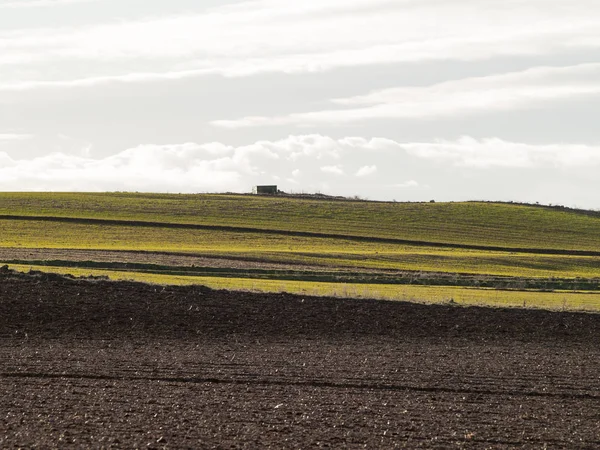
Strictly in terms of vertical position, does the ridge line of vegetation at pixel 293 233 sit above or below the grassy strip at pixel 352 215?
below

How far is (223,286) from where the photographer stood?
144ft

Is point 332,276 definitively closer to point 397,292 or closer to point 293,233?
point 397,292

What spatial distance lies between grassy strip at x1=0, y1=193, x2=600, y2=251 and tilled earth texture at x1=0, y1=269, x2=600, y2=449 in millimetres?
51634

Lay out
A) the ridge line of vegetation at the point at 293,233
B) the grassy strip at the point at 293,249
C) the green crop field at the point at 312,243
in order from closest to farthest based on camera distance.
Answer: the green crop field at the point at 312,243
the grassy strip at the point at 293,249
the ridge line of vegetation at the point at 293,233

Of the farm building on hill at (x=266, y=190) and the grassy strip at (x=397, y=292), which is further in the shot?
the farm building on hill at (x=266, y=190)

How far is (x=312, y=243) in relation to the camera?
258 ft

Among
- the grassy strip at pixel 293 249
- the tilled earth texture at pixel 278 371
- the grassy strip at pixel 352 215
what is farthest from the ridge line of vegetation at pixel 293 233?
the tilled earth texture at pixel 278 371

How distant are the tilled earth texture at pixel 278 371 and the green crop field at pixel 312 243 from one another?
872 centimetres

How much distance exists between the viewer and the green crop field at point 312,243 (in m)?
53.1

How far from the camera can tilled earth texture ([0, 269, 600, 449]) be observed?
56.5 feet

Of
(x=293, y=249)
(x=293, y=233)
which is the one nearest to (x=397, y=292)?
(x=293, y=249)

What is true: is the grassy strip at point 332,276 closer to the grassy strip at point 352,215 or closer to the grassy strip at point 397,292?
the grassy strip at point 397,292

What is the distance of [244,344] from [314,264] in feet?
111

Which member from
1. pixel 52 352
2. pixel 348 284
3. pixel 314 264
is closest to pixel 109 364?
pixel 52 352
